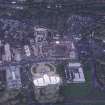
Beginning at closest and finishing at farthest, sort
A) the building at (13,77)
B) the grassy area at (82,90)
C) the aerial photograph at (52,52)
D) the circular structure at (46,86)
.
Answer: the circular structure at (46,86), the aerial photograph at (52,52), the building at (13,77), the grassy area at (82,90)

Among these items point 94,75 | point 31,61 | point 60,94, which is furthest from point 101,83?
point 31,61

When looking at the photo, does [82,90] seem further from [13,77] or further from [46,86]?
[13,77]

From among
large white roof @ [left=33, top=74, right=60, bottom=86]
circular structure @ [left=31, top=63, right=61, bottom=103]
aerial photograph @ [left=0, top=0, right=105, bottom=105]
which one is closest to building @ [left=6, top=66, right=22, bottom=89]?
aerial photograph @ [left=0, top=0, right=105, bottom=105]

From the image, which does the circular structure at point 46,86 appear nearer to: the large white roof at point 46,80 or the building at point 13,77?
the large white roof at point 46,80

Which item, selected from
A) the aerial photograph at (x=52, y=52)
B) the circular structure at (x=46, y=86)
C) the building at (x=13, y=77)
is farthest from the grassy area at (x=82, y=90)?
the building at (x=13, y=77)

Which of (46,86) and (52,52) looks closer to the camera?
(46,86)

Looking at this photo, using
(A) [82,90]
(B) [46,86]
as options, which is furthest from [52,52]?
(B) [46,86]

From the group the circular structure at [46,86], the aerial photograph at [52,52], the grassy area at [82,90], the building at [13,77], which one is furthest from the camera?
the grassy area at [82,90]

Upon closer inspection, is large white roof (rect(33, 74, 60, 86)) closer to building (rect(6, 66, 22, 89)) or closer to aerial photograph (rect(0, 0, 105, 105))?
aerial photograph (rect(0, 0, 105, 105))

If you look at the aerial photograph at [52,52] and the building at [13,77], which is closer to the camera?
the aerial photograph at [52,52]
